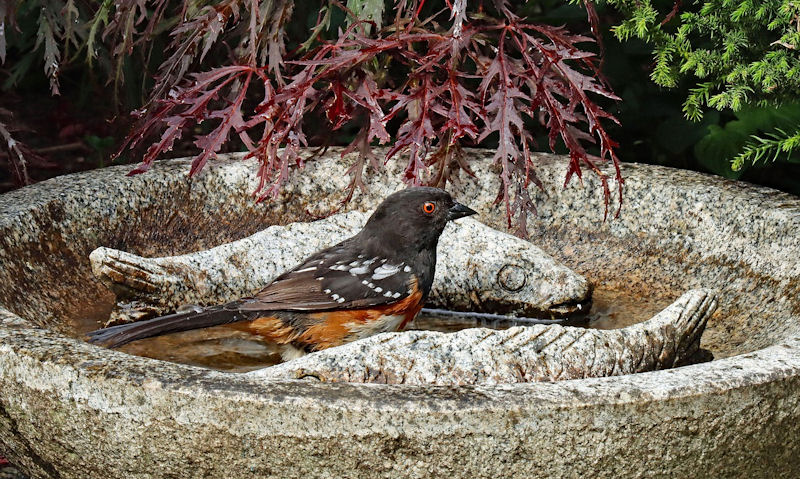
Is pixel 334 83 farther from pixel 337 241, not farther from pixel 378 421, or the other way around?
pixel 378 421

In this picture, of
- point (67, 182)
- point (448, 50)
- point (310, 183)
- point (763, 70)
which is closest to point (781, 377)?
point (763, 70)

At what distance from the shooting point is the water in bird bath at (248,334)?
2918mm

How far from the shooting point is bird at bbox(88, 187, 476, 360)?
2.92 metres

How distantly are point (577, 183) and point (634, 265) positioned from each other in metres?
0.39

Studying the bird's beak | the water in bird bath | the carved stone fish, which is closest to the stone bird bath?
the carved stone fish

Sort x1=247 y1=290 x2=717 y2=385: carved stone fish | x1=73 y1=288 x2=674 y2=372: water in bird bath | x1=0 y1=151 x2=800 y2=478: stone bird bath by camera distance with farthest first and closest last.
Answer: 1. x1=73 y1=288 x2=674 y2=372: water in bird bath
2. x1=247 y1=290 x2=717 y2=385: carved stone fish
3. x1=0 y1=151 x2=800 y2=478: stone bird bath

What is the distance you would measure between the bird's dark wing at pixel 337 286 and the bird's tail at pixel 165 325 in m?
0.05

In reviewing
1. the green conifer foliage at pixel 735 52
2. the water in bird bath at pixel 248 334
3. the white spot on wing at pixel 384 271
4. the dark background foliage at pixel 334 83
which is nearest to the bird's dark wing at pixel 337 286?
the white spot on wing at pixel 384 271

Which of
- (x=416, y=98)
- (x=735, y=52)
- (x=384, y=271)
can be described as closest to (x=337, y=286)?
(x=384, y=271)

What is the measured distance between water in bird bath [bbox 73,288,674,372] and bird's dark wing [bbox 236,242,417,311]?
17 centimetres

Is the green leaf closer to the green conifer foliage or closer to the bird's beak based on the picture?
the bird's beak

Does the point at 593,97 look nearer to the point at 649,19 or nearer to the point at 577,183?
the point at 577,183

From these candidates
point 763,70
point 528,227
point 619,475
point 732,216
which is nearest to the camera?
point 619,475

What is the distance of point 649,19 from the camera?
316 centimetres
